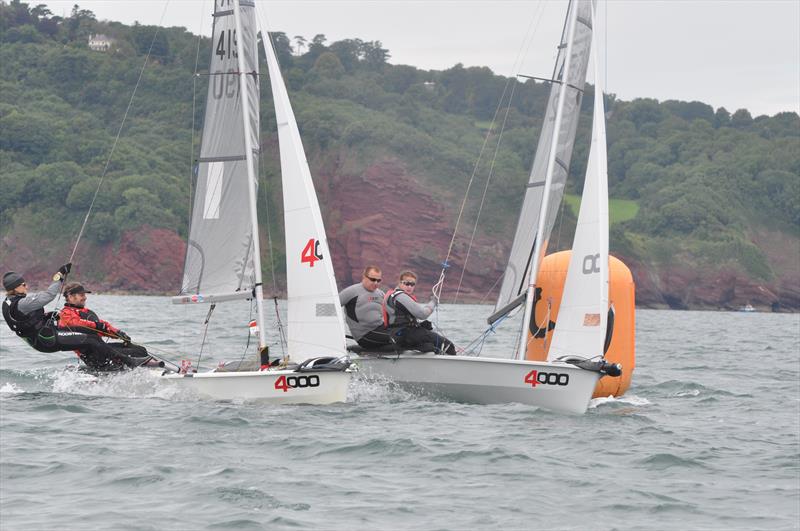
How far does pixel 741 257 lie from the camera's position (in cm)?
9650

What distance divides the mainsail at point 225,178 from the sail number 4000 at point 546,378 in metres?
3.34

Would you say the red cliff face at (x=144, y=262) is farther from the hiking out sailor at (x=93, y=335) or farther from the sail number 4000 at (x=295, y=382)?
the sail number 4000 at (x=295, y=382)

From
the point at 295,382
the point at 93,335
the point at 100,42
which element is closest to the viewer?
the point at 295,382

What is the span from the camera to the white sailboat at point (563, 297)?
13266mm

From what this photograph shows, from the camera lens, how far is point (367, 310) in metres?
14.2

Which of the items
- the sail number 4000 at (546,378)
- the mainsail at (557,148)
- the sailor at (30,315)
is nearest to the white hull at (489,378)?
the sail number 4000 at (546,378)

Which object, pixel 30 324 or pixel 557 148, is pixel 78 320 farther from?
pixel 557 148

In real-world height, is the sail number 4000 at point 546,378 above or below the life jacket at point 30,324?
below

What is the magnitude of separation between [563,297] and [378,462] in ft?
14.5

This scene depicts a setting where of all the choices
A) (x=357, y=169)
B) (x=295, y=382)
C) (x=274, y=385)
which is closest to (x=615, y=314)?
(x=295, y=382)

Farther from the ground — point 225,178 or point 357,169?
point 357,169

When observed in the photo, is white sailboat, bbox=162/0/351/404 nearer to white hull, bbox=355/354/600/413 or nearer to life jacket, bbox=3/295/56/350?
white hull, bbox=355/354/600/413

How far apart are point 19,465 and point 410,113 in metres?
116

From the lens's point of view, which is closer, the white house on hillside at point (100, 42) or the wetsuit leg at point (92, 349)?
the wetsuit leg at point (92, 349)
